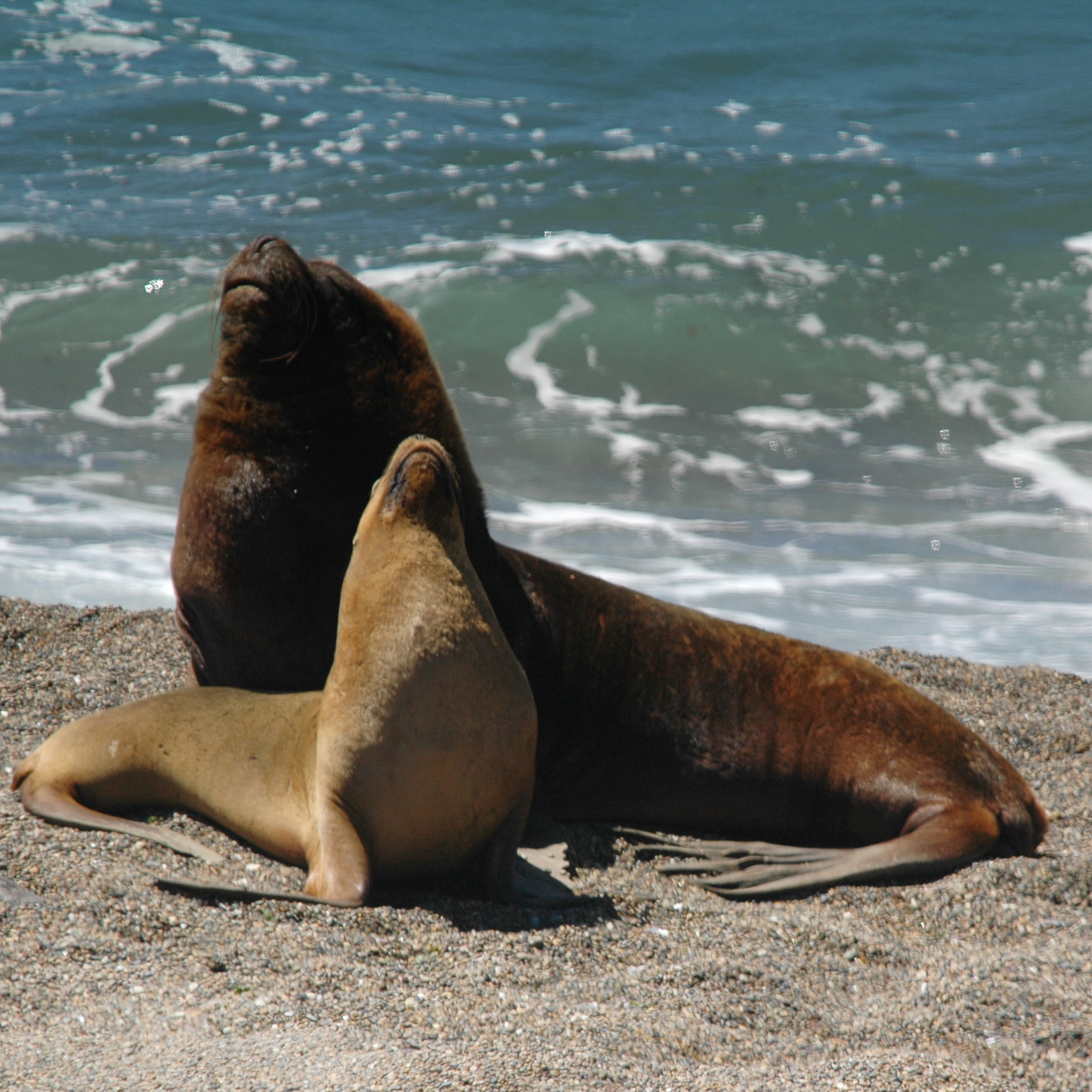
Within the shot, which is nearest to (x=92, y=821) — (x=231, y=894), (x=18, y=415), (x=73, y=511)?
(x=231, y=894)

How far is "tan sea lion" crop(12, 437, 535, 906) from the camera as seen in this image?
2.66 metres

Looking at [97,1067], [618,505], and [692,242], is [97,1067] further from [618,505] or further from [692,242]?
[692,242]

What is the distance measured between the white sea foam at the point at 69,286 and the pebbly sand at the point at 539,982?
28.0ft

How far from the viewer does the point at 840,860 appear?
3305 mm

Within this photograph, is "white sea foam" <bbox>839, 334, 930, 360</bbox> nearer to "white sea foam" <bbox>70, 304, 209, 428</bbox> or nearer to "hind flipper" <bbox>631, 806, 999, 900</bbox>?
"white sea foam" <bbox>70, 304, 209, 428</bbox>

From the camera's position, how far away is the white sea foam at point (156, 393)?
896 cm

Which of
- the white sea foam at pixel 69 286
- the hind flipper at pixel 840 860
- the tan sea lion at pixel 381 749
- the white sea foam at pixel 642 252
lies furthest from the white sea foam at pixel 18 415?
the hind flipper at pixel 840 860

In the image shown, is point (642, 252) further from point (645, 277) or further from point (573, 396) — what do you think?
point (573, 396)

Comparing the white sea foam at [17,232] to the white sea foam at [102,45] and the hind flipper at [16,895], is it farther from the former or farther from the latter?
the hind flipper at [16,895]

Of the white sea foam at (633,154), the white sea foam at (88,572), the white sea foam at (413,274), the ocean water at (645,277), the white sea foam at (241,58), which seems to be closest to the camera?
the white sea foam at (88,572)

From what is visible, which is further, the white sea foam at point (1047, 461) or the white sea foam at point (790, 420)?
the white sea foam at point (790, 420)

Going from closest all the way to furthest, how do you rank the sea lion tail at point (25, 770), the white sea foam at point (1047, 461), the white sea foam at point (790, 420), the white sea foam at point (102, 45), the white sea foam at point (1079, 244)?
the sea lion tail at point (25, 770), the white sea foam at point (1047, 461), the white sea foam at point (790, 420), the white sea foam at point (1079, 244), the white sea foam at point (102, 45)

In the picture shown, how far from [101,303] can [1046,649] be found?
835 cm

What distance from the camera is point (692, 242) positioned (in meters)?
11.8
